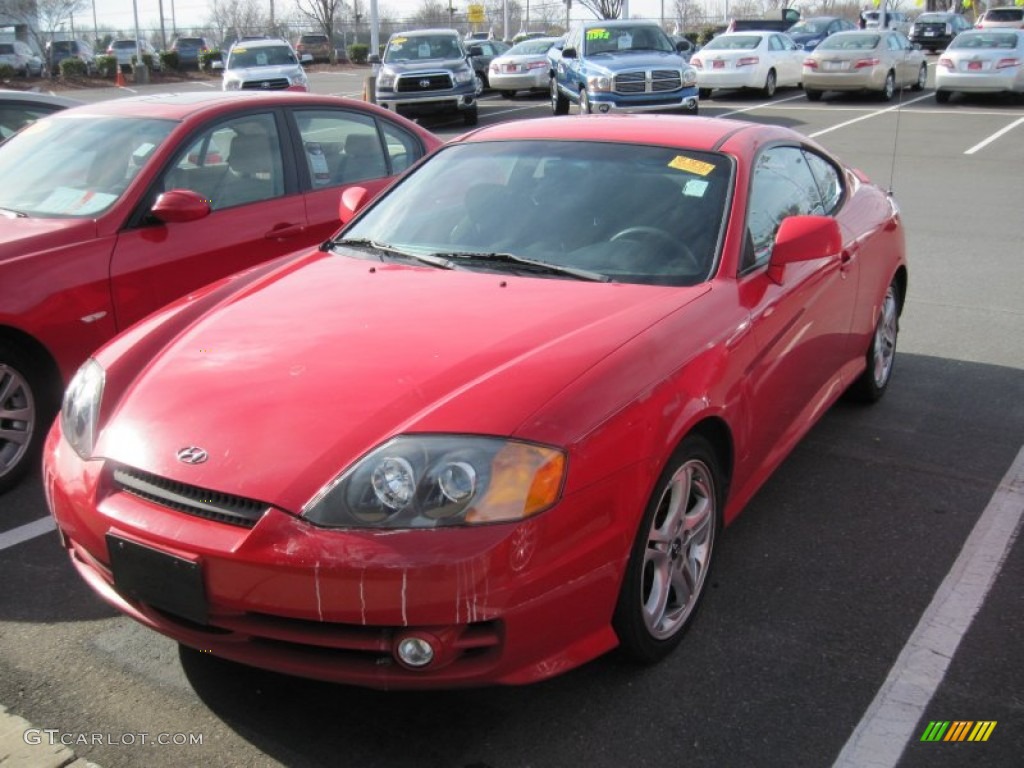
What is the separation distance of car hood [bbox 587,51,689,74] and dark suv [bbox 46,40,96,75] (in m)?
32.0

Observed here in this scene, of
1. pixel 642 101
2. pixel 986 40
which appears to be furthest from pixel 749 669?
pixel 986 40

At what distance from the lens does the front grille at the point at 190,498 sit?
2.67m

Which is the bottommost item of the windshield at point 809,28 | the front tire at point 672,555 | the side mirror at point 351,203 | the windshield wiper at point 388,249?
the front tire at point 672,555

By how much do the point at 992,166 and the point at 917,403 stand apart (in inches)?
417

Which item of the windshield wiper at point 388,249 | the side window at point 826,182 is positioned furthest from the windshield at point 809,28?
the windshield wiper at point 388,249

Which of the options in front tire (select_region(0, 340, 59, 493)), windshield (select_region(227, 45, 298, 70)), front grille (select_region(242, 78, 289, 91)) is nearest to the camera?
front tire (select_region(0, 340, 59, 493))

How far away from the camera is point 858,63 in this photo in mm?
22812

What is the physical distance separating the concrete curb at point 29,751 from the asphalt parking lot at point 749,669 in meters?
0.04

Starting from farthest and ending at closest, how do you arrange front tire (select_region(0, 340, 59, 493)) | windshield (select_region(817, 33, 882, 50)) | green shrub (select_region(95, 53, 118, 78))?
green shrub (select_region(95, 53, 118, 78)) → windshield (select_region(817, 33, 882, 50)) → front tire (select_region(0, 340, 59, 493))

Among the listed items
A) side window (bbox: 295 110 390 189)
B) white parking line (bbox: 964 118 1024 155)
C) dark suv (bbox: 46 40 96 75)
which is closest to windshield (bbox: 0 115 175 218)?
side window (bbox: 295 110 390 189)

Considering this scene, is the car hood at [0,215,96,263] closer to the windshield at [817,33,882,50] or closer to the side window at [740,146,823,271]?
the side window at [740,146,823,271]

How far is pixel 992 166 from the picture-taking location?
48.2 feet

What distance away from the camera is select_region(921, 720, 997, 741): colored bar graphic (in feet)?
9.46

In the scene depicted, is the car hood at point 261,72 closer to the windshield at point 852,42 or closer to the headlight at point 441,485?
the windshield at point 852,42
